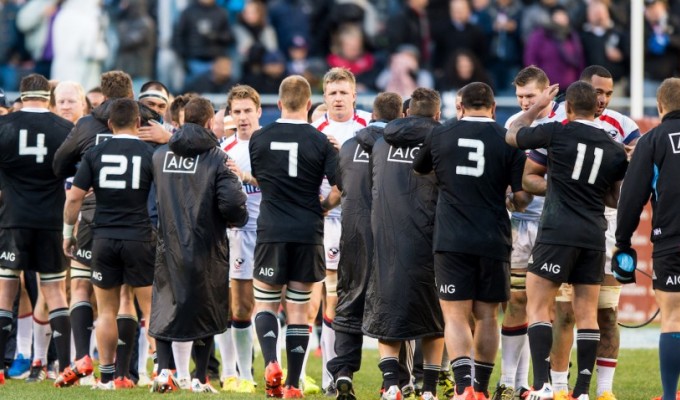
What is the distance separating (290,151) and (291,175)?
196 millimetres

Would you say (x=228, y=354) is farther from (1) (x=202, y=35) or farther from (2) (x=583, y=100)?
(1) (x=202, y=35)

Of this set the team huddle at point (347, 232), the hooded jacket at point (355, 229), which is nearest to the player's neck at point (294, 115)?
the team huddle at point (347, 232)

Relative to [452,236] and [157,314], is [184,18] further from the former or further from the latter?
[452,236]

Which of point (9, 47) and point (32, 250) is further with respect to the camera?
point (9, 47)

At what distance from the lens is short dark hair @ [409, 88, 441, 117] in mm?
11305

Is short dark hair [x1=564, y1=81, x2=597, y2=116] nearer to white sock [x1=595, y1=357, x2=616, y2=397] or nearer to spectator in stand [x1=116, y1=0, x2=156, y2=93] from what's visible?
white sock [x1=595, y1=357, x2=616, y2=397]

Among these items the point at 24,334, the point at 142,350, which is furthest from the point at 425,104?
the point at 24,334

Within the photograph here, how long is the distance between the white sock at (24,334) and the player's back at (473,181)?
16.7ft

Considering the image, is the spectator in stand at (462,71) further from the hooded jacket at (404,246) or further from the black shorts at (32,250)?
the hooded jacket at (404,246)

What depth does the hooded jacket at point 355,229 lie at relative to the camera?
11.5 m

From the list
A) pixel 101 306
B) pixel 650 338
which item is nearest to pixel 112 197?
pixel 101 306

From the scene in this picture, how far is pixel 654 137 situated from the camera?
10.6 meters

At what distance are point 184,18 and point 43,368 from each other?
909cm

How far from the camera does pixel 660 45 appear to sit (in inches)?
847
